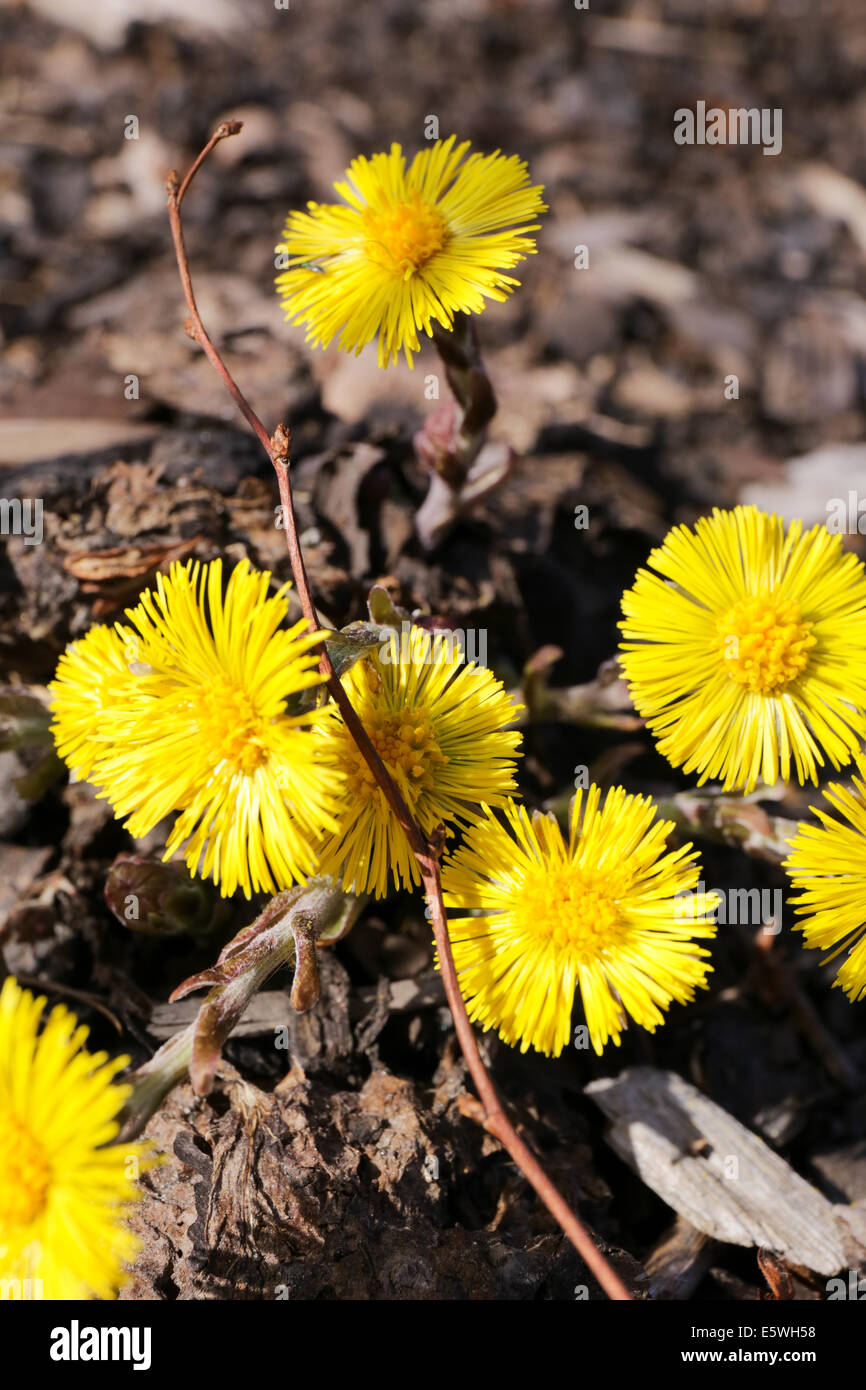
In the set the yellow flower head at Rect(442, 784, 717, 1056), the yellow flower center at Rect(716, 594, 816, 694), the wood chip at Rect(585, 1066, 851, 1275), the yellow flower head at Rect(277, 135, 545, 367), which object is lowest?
the wood chip at Rect(585, 1066, 851, 1275)

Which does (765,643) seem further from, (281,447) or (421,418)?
(421,418)

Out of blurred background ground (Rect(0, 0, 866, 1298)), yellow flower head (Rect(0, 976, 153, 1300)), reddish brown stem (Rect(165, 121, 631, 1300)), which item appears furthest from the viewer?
blurred background ground (Rect(0, 0, 866, 1298))

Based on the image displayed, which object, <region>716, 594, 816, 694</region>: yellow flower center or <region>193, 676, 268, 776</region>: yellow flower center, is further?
<region>716, 594, 816, 694</region>: yellow flower center

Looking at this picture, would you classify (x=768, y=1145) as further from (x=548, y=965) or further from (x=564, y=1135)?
(x=548, y=965)

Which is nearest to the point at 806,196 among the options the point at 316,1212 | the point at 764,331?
the point at 764,331

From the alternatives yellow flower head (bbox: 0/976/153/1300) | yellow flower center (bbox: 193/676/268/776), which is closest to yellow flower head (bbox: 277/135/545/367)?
yellow flower center (bbox: 193/676/268/776)

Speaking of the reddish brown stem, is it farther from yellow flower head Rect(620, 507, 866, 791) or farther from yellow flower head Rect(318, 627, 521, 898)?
yellow flower head Rect(620, 507, 866, 791)

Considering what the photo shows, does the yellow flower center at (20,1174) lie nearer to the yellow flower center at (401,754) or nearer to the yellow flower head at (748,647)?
the yellow flower center at (401,754)
